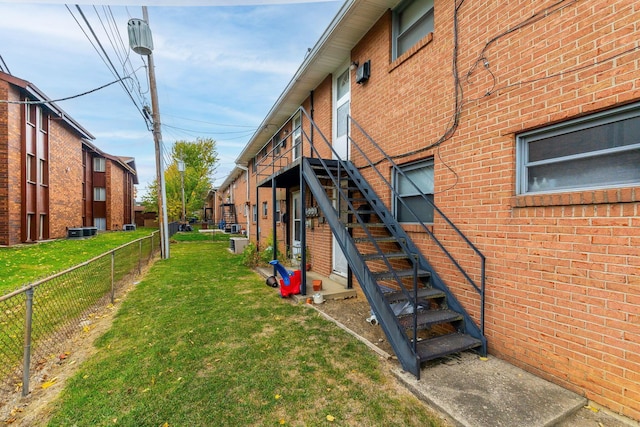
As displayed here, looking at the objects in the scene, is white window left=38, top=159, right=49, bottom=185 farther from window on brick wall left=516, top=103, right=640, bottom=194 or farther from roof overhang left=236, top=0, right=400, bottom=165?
window on brick wall left=516, top=103, right=640, bottom=194

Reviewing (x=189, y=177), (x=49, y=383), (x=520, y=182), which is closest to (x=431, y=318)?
(x=520, y=182)

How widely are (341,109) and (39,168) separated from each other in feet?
58.3

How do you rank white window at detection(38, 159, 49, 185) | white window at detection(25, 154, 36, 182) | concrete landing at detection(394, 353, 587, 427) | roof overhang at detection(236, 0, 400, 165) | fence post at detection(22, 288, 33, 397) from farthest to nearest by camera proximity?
white window at detection(38, 159, 49, 185)
white window at detection(25, 154, 36, 182)
roof overhang at detection(236, 0, 400, 165)
fence post at detection(22, 288, 33, 397)
concrete landing at detection(394, 353, 587, 427)

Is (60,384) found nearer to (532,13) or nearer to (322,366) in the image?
(322,366)

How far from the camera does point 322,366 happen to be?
10.9 feet

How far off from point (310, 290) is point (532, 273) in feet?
13.6

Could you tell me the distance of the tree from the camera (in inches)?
1185

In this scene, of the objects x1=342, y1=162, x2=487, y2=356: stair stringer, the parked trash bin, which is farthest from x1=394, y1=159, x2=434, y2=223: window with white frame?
the parked trash bin

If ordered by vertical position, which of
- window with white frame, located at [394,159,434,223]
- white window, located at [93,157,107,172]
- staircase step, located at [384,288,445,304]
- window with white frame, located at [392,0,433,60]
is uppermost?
white window, located at [93,157,107,172]

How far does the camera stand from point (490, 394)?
2.63 metres

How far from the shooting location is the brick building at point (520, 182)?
244 centimetres

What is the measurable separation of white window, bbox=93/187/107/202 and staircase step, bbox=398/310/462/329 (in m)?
30.6

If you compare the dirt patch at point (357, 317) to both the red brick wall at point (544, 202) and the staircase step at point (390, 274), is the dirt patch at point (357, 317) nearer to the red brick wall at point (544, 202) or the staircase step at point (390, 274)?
the staircase step at point (390, 274)

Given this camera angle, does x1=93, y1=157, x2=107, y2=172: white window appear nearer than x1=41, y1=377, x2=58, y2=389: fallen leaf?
No
